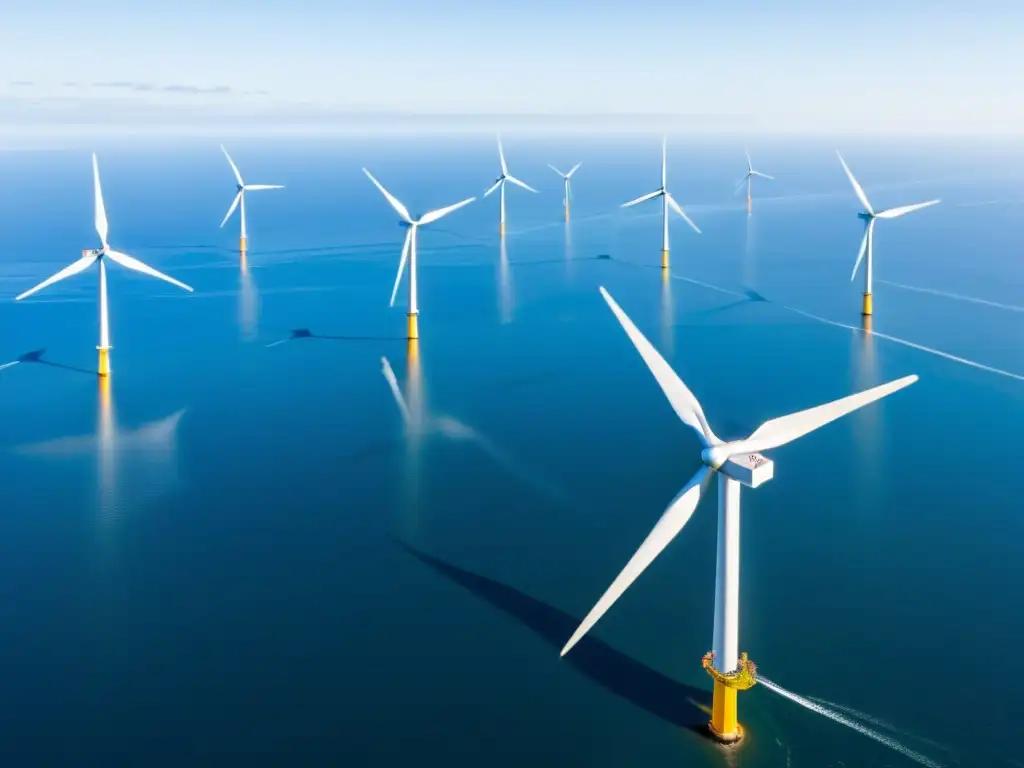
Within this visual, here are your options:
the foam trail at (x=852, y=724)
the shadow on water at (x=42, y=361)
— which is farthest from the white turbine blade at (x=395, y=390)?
the foam trail at (x=852, y=724)

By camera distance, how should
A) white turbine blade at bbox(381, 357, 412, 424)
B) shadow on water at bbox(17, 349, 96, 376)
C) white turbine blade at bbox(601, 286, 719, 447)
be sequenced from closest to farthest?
white turbine blade at bbox(601, 286, 719, 447) → white turbine blade at bbox(381, 357, 412, 424) → shadow on water at bbox(17, 349, 96, 376)

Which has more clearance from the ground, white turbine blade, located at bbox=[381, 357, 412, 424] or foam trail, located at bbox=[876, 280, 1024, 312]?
foam trail, located at bbox=[876, 280, 1024, 312]

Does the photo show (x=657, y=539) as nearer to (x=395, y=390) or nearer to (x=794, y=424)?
(x=794, y=424)

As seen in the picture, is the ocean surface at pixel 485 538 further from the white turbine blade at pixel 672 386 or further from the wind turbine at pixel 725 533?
the white turbine blade at pixel 672 386

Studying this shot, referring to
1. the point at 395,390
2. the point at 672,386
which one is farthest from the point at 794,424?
the point at 395,390

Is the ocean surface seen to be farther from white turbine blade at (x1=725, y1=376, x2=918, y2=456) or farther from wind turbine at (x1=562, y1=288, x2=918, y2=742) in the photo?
white turbine blade at (x1=725, y1=376, x2=918, y2=456)

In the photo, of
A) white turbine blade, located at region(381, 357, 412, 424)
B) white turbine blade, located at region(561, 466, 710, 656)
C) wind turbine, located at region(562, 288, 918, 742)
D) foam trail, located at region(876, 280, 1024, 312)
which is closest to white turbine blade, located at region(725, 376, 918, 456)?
wind turbine, located at region(562, 288, 918, 742)
